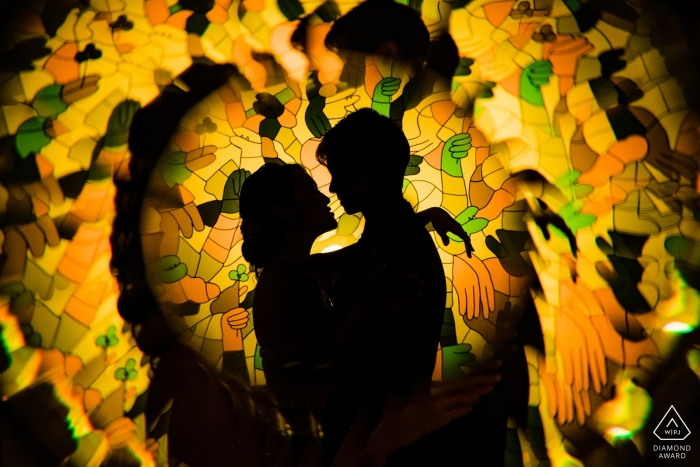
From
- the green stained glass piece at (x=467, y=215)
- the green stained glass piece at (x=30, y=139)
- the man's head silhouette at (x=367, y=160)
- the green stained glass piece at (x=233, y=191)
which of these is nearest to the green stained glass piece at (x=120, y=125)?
the green stained glass piece at (x=30, y=139)

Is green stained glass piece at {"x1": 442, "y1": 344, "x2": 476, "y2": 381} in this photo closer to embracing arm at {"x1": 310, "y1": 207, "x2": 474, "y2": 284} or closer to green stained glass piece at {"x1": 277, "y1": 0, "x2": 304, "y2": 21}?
embracing arm at {"x1": 310, "y1": 207, "x2": 474, "y2": 284}

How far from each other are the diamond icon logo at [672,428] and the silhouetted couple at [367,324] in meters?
0.40

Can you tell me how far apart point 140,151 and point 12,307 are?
0.45m

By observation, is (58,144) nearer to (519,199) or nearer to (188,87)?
(188,87)

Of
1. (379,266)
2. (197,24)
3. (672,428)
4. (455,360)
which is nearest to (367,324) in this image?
(379,266)

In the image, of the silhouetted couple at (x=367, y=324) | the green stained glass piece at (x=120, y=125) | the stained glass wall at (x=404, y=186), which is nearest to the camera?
the silhouetted couple at (x=367, y=324)

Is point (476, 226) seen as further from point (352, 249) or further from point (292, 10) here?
point (292, 10)

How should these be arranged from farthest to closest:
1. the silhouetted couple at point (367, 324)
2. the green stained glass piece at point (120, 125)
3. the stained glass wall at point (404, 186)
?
the green stained glass piece at point (120, 125), the stained glass wall at point (404, 186), the silhouetted couple at point (367, 324)

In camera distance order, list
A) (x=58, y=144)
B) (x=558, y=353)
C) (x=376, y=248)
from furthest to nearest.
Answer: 1. (x=58, y=144)
2. (x=558, y=353)
3. (x=376, y=248)

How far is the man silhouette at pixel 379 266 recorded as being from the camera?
1241 millimetres

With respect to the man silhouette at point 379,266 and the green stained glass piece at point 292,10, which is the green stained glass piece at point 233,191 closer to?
the man silhouette at point 379,266

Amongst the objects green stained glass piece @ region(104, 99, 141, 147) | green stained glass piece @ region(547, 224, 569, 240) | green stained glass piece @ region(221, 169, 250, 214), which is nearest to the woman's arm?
green stained glass piece @ region(547, 224, 569, 240)

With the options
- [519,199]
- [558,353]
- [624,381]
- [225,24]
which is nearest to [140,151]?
[225,24]

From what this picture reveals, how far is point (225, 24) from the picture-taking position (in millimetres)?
1477
